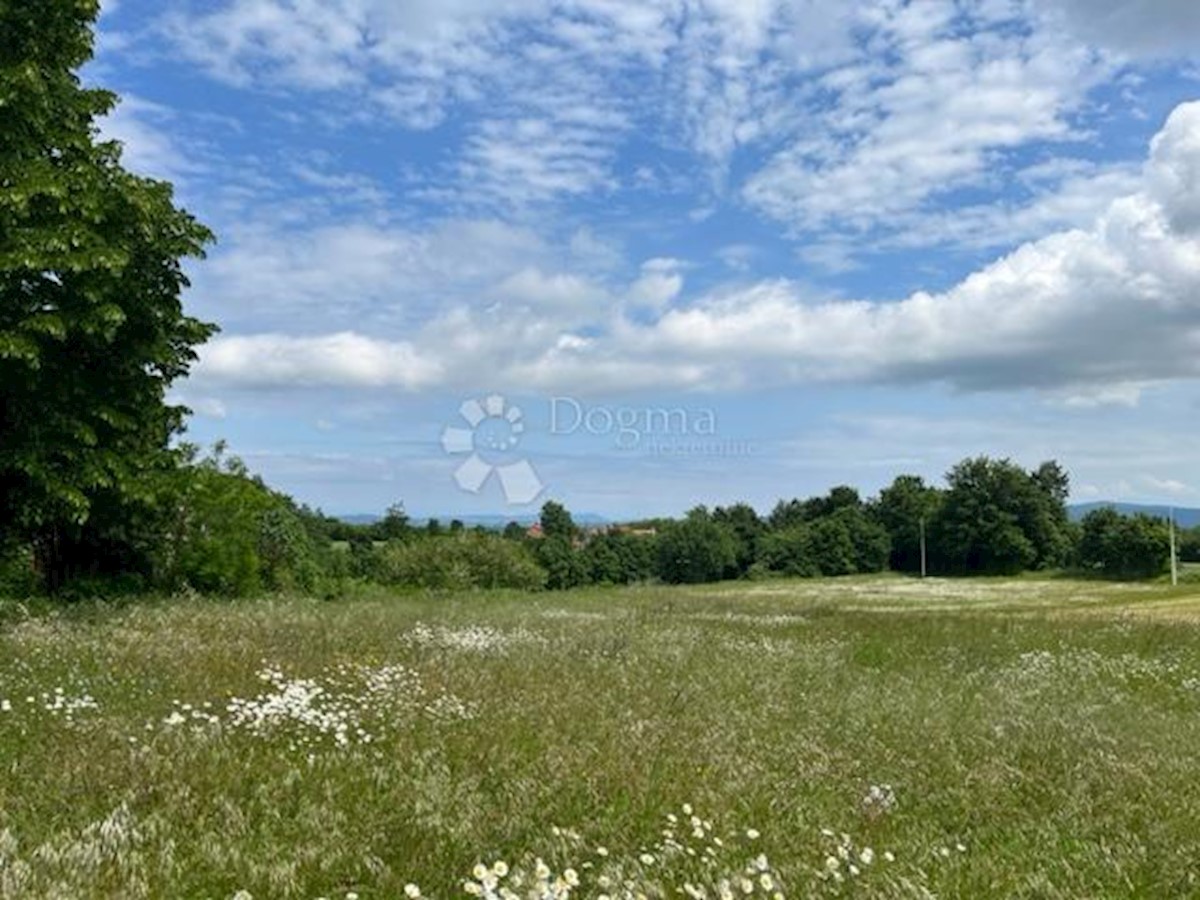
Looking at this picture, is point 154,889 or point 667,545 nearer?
point 154,889

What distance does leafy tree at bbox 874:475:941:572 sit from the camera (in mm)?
142750

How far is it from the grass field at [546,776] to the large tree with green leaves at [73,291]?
5.61 m

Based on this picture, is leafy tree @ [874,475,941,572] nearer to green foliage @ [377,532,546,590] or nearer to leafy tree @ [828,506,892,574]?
leafy tree @ [828,506,892,574]

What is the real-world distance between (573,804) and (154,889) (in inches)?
103

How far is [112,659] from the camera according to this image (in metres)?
11.0

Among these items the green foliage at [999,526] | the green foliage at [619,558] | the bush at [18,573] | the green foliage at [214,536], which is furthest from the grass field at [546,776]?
the green foliage at [999,526]

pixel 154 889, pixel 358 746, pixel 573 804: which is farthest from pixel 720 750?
pixel 154 889

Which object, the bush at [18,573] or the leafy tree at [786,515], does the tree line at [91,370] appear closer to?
the bush at [18,573]

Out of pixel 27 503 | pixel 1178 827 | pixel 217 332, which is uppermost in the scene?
pixel 217 332

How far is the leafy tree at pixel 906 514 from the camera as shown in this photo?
143 meters

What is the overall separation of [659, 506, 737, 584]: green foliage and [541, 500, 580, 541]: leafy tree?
15.5 meters

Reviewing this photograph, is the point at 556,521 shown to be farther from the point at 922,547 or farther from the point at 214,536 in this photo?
the point at 214,536

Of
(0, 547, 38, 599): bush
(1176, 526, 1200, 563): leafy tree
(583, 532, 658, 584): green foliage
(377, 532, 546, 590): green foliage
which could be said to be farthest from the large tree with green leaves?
(1176, 526, 1200, 563): leafy tree

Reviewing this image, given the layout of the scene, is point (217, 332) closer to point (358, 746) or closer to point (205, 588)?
point (205, 588)
